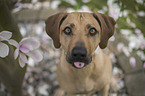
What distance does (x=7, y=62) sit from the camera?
1670 millimetres

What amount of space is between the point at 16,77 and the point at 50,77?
49.4 inches

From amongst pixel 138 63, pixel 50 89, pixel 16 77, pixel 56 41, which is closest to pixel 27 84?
pixel 50 89

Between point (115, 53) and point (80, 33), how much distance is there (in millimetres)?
1932

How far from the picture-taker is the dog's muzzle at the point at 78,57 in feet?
4.76

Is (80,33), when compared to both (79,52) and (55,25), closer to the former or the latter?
(79,52)

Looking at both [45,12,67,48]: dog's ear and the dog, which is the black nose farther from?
[45,12,67,48]: dog's ear

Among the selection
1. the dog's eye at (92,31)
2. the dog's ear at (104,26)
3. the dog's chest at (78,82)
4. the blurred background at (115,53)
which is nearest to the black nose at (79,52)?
the dog's eye at (92,31)

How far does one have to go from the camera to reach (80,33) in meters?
1.52

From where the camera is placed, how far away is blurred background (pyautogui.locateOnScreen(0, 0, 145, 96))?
254cm

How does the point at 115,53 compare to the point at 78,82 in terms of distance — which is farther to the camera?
the point at 115,53

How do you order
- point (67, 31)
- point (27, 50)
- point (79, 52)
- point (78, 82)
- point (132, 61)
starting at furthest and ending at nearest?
1. point (132, 61)
2. point (78, 82)
3. point (67, 31)
4. point (79, 52)
5. point (27, 50)

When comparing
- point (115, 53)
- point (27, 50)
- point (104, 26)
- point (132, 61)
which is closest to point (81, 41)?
point (104, 26)

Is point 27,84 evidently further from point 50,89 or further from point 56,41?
point 56,41

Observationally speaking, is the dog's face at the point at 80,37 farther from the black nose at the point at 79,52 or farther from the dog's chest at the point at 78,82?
the dog's chest at the point at 78,82
